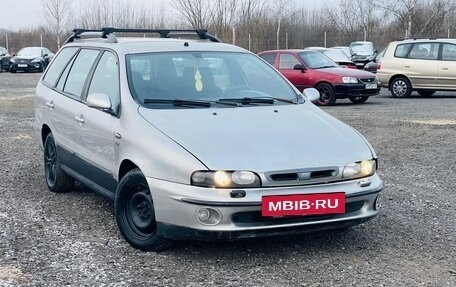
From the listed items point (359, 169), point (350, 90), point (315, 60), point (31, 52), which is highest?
point (359, 169)

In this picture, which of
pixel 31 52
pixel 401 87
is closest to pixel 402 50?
pixel 401 87

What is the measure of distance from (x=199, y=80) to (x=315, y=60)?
1159cm

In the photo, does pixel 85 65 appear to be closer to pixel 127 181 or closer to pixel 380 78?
pixel 127 181

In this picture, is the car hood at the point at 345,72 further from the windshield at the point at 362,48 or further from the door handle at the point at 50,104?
the windshield at the point at 362,48

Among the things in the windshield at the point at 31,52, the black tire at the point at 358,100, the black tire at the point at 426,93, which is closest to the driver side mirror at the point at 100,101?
the black tire at the point at 358,100

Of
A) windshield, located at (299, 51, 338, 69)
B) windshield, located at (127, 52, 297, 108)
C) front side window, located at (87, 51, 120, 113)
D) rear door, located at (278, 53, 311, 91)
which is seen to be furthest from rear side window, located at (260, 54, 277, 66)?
front side window, located at (87, 51, 120, 113)

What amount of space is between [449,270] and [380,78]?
14.2 metres

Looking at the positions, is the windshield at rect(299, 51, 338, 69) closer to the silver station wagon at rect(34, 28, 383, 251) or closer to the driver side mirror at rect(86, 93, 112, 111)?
the silver station wagon at rect(34, 28, 383, 251)

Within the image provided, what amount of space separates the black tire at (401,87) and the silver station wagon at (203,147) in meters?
12.4

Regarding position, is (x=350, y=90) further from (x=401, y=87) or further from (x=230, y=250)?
(x=230, y=250)

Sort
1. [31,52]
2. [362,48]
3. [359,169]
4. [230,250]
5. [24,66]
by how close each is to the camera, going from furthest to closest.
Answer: [31,52], [362,48], [24,66], [230,250], [359,169]

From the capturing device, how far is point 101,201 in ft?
20.1

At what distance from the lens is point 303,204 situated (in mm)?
4195

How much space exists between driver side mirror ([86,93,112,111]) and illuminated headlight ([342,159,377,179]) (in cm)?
190
